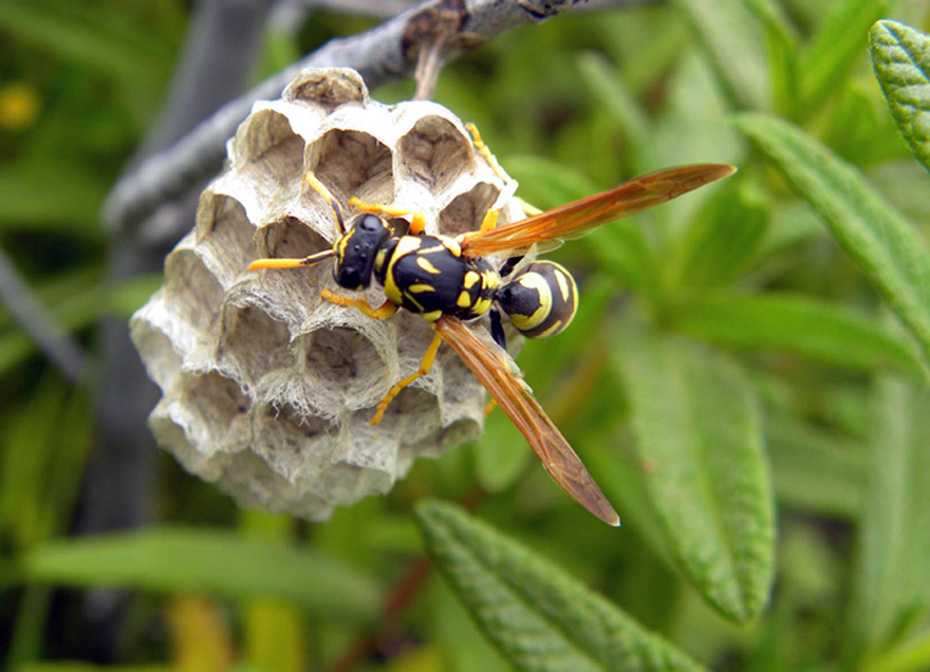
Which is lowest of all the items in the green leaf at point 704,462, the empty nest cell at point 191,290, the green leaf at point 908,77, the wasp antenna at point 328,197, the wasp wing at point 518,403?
the green leaf at point 704,462

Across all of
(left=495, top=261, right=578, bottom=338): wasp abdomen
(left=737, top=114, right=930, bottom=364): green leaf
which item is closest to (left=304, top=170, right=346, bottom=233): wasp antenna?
(left=495, top=261, right=578, bottom=338): wasp abdomen

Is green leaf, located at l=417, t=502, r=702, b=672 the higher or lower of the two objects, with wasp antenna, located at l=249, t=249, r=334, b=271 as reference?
lower

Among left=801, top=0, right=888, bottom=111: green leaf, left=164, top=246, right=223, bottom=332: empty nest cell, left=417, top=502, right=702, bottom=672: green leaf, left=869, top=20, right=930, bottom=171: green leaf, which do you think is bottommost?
left=417, top=502, right=702, bottom=672: green leaf

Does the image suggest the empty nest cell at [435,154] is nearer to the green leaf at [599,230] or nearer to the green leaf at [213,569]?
the green leaf at [599,230]

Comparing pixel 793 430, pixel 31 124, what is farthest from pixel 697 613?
pixel 31 124

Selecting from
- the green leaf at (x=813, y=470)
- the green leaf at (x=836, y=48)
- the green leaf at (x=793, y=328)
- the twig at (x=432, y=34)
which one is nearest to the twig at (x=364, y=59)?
the twig at (x=432, y=34)

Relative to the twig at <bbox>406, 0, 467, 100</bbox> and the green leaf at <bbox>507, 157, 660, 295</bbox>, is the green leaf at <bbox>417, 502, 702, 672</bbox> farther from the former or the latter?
the twig at <bbox>406, 0, 467, 100</bbox>
